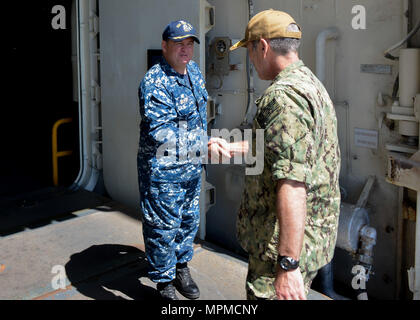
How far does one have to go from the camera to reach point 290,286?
1.95 metres

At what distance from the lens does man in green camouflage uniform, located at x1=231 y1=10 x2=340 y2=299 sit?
1949mm

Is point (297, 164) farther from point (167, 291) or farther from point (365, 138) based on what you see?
point (365, 138)

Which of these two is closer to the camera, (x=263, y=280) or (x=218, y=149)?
(x=263, y=280)

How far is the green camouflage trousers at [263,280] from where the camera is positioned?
2.12 meters

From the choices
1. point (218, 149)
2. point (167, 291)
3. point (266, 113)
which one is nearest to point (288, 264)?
point (266, 113)

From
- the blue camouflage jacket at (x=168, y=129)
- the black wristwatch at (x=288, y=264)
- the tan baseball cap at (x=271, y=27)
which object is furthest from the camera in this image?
the blue camouflage jacket at (x=168, y=129)

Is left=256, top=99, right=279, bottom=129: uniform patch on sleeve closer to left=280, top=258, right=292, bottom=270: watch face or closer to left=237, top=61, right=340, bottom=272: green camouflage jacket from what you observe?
left=237, top=61, right=340, bottom=272: green camouflage jacket

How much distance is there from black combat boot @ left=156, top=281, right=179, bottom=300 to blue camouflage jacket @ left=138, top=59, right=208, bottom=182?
0.71 meters

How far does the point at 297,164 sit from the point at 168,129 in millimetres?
1321

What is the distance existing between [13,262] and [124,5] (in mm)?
Answer: 2663

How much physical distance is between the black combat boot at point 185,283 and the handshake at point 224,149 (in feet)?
3.20

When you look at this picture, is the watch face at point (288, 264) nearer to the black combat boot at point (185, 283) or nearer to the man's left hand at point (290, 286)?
the man's left hand at point (290, 286)

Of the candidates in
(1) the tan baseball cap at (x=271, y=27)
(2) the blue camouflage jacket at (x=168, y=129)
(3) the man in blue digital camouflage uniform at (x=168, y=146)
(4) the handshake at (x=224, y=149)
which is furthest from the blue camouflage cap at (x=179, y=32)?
(1) the tan baseball cap at (x=271, y=27)

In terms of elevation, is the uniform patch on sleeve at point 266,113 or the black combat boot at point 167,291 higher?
the uniform patch on sleeve at point 266,113
